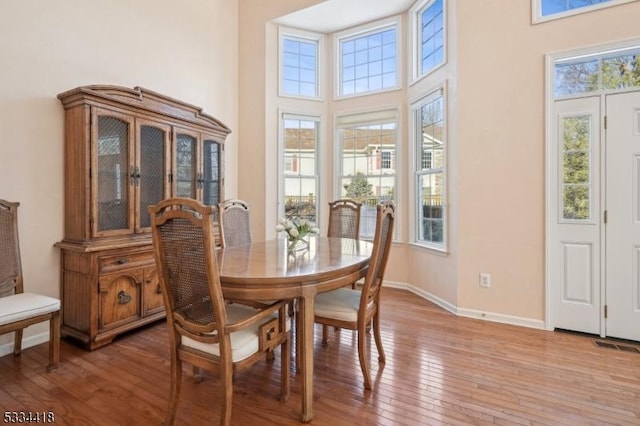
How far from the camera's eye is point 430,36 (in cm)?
394

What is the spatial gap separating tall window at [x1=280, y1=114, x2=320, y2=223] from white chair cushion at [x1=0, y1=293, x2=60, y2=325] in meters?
2.83

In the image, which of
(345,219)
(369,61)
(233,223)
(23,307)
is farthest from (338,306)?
(369,61)

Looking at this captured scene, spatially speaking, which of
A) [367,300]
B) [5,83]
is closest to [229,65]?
[5,83]

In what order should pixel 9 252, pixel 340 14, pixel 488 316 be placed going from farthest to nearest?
pixel 340 14, pixel 488 316, pixel 9 252

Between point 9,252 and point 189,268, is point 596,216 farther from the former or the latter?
point 9,252

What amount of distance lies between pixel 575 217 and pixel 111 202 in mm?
3992

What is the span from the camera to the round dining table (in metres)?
1.64

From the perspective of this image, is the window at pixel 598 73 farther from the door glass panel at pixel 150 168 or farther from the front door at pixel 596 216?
the door glass panel at pixel 150 168

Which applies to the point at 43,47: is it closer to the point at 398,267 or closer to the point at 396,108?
the point at 396,108

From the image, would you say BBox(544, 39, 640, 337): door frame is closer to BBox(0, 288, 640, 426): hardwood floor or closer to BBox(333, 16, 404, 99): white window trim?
BBox(0, 288, 640, 426): hardwood floor

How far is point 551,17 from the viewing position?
9.49 feet

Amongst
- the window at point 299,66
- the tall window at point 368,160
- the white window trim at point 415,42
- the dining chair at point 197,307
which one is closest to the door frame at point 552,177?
the white window trim at point 415,42

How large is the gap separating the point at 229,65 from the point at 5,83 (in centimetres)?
262

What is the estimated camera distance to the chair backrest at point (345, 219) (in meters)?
3.35
